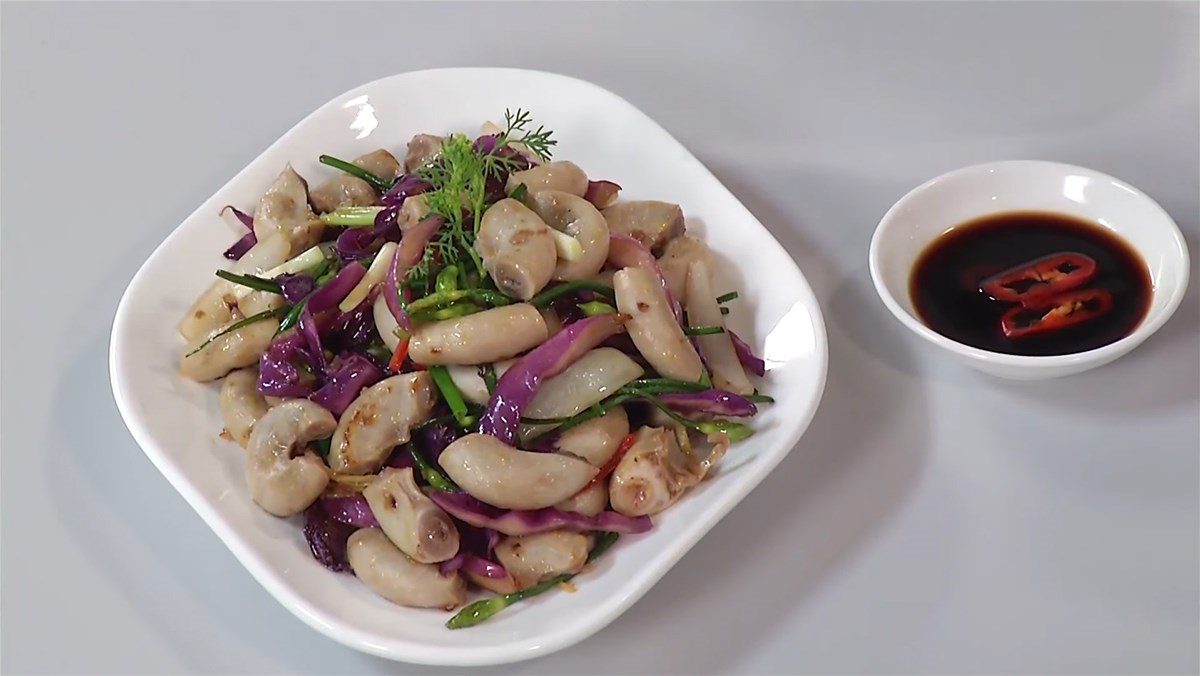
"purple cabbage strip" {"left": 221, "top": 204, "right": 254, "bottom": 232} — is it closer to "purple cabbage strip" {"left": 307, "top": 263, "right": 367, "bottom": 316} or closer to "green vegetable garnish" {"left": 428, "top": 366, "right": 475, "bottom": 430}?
"purple cabbage strip" {"left": 307, "top": 263, "right": 367, "bottom": 316}

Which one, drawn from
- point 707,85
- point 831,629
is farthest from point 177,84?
point 831,629

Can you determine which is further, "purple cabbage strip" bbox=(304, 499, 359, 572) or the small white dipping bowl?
the small white dipping bowl

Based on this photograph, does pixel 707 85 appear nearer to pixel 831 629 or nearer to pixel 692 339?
pixel 692 339

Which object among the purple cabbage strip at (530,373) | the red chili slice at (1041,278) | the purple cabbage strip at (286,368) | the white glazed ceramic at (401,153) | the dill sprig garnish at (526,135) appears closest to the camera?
the white glazed ceramic at (401,153)

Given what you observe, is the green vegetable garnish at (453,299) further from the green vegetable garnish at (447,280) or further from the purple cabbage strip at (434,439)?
the purple cabbage strip at (434,439)

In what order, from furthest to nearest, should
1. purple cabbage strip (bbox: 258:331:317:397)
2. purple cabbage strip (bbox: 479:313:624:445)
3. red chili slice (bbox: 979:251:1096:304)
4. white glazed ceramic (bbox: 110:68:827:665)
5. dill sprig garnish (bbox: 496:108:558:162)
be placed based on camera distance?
dill sprig garnish (bbox: 496:108:558:162)
red chili slice (bbox: 979:251:1096:304)
purple cabbage strip (bbox: 258:331:317:397)
purple cabbage strip (bbox: 479:313:624:445)
white glazed ceramic (bbox: 110:68:827:665)

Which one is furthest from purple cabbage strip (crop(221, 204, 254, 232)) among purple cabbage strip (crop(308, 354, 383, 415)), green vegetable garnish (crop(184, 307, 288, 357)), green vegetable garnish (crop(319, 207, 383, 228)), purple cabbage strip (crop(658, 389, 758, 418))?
purple cabbage strip (crop(658, 389, 758, 418))

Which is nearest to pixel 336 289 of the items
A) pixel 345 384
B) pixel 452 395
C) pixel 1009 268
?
pixel 345 384

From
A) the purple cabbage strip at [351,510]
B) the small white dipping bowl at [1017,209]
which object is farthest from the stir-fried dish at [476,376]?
the small white dipping bowl at [1017,209]
